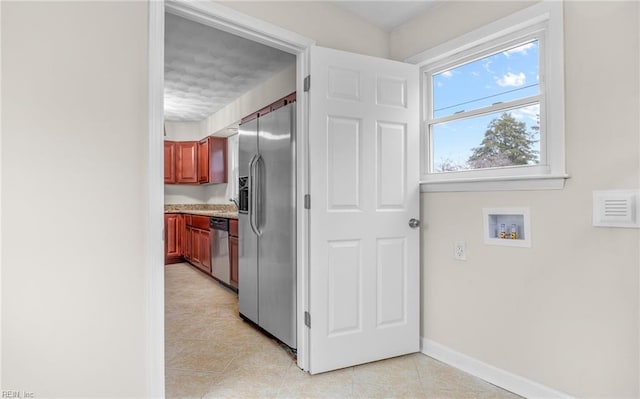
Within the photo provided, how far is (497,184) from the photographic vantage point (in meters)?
2.13

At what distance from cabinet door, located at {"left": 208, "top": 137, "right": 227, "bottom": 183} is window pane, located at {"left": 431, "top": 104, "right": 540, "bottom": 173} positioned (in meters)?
4.21

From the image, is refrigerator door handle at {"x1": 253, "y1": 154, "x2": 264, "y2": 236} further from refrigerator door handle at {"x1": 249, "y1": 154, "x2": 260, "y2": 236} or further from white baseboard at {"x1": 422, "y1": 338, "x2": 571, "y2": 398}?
white baseboard at {"x1": 422, "y1": 338, "x2": 571, "y2": 398}

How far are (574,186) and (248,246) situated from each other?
95.1 inches

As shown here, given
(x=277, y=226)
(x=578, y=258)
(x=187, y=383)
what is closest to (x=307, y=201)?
(x=277, y=226)

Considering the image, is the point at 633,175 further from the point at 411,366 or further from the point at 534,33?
the point at 411,366

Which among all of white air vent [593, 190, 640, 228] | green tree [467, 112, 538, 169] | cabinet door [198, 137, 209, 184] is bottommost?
white air vent [593, 190, 640, 228]

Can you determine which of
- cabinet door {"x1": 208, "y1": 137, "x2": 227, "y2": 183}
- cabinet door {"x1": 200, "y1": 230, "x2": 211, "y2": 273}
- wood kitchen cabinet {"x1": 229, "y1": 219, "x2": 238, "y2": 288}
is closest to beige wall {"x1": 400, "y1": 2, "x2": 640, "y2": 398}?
wood kitchen cabinet {"x1": 229, "y1": 219, "x2": 238, "y2": 288}

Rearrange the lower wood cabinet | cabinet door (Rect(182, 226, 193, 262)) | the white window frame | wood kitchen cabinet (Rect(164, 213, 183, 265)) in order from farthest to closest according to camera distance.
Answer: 1. wood kitchen cabinet (Rect(164, 213, 183, 265))
2. cabinet door (Rect(182, 226, 193, 262))
3. the lower wood cabinet
4. the white window frame

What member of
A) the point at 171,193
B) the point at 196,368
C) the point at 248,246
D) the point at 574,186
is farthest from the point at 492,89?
the point at 171,193

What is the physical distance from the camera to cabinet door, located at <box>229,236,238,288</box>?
4000 mm

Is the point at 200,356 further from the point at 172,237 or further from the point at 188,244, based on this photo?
the point at 172,237

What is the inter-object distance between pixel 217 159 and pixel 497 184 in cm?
479

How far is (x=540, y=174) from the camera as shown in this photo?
1969mm

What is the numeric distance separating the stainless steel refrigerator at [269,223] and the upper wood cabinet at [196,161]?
9.49 ft
